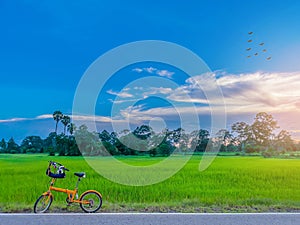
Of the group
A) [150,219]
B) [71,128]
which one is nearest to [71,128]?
[71,128]

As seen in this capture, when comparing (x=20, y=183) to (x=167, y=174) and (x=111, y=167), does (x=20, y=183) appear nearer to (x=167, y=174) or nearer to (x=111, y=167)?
(x=111, y=167)

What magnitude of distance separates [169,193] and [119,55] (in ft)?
10.7

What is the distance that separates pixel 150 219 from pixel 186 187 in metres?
2.47

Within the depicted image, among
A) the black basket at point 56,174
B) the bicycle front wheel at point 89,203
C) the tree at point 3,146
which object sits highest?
the tree at point 3,146

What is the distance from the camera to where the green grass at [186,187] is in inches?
215

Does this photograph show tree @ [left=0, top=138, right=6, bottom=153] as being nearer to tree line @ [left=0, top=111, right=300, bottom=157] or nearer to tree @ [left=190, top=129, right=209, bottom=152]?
tree line @ [left=0, top=111, right=300, bottom=157]

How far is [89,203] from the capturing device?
4957 millimetres

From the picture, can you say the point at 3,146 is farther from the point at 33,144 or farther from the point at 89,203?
the point at 89,203

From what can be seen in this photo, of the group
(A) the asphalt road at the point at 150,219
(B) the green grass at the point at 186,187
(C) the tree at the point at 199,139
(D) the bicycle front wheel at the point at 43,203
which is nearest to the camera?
(A) the asphalt road at the point at 150,219

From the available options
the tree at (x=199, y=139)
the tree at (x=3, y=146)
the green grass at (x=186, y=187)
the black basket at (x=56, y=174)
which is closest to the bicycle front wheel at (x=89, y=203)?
the green grass at (x=186, y=187)

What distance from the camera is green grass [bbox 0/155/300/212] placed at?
17.9ft

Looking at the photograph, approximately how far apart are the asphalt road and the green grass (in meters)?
0.43

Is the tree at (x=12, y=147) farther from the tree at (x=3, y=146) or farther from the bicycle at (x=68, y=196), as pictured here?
the bicycle at (x=68, y=196)

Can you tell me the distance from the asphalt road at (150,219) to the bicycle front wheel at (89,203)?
0.26 m
